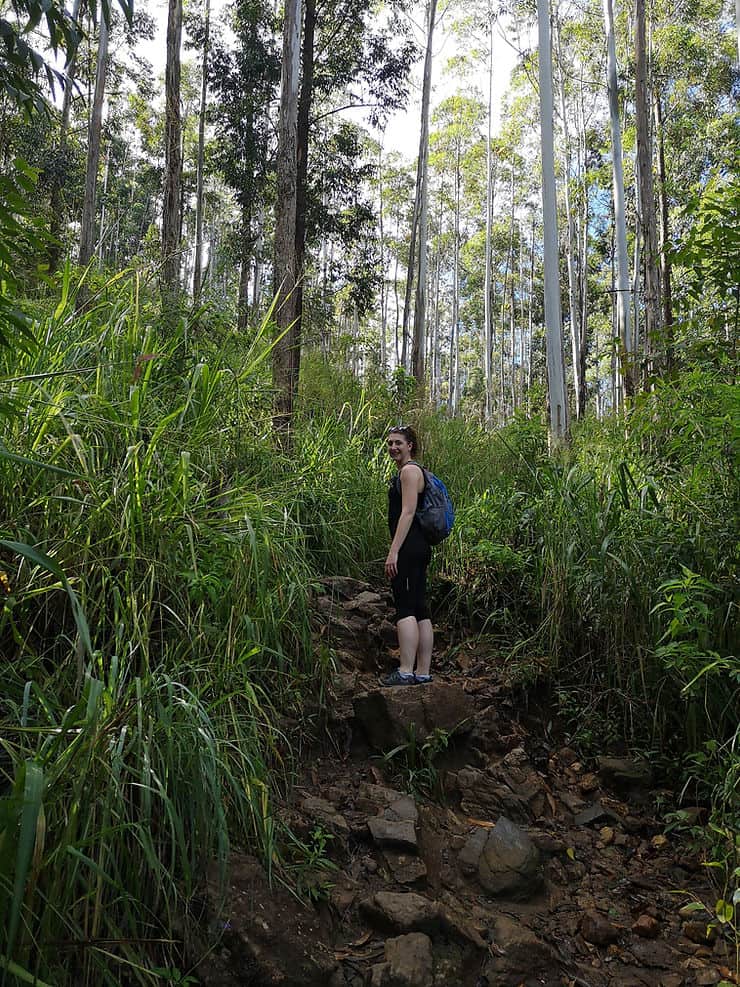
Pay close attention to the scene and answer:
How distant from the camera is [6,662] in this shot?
2.30 m

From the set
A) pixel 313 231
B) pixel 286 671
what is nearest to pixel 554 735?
pixel 286 671

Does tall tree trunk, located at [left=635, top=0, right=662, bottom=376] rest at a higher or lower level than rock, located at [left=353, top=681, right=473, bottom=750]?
higher

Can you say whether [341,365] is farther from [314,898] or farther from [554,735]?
[314,898]

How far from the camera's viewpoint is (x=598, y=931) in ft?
8.65

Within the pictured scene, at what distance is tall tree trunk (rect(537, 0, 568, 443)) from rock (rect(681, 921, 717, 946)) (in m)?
6.28

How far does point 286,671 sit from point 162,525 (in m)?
1.02

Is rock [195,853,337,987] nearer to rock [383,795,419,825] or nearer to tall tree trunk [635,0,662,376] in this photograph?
rock [383,795,419,825]

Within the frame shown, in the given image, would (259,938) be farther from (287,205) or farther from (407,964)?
(287,205)

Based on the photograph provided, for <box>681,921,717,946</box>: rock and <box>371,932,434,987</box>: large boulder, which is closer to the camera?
<box>371,932,434,987</box>: large boulder

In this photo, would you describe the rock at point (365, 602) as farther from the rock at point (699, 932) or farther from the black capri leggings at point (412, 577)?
the rock at point (699, 932)

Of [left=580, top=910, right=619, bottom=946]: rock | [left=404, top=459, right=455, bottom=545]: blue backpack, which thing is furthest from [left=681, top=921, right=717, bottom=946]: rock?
[left=404, top=459, right=455, bottom=545]: blue backpack

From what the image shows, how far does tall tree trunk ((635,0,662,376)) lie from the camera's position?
10.1 m

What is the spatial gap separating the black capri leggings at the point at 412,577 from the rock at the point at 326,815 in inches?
46.8

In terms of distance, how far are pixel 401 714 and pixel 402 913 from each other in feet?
3.29
